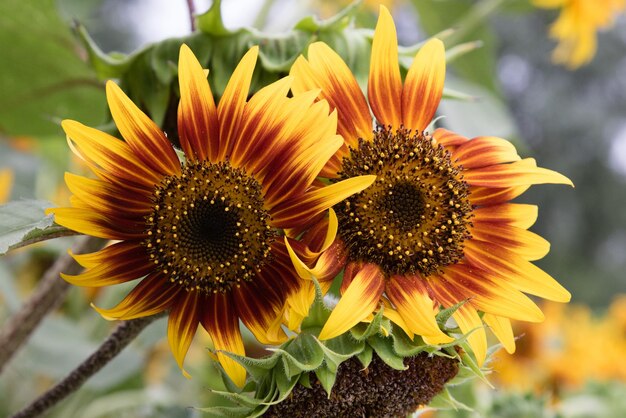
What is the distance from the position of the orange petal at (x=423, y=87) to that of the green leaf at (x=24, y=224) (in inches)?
6.9

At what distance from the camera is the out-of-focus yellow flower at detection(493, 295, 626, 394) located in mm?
1170

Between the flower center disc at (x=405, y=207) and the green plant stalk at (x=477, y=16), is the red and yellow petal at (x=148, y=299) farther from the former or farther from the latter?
the green plant stalk at (x=477, y=16)

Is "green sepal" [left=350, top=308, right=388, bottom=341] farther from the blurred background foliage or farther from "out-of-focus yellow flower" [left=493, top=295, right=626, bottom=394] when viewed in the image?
"out-of-focus yellow flower" [left=493, top=295, right=626, bottom=394]

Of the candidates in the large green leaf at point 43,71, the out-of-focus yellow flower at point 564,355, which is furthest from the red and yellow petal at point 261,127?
the out-of-focus yellow flower at point 564,355

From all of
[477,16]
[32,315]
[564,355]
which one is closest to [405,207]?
[32,315]

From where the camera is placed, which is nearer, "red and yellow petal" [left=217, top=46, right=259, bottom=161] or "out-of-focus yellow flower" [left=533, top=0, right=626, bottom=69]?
"red and yellow petal" [left=217, top=46, right=259, bottom=161]

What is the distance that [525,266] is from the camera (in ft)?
1.27

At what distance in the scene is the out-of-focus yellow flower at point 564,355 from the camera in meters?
1.17

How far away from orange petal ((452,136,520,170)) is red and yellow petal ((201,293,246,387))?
13 cm

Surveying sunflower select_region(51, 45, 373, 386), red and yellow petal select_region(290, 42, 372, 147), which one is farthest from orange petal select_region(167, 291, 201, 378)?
red and yellow petal select_region(290, 42, 372, 147)

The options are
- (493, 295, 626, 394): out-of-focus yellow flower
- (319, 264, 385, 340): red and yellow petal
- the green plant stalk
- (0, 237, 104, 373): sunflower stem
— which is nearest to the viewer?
(319, 264, 385, 340): red and yellow petal

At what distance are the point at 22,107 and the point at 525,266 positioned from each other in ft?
1.42

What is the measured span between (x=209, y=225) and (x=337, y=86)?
0.09 m

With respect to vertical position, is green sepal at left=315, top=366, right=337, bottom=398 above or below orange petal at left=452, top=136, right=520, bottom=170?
below
